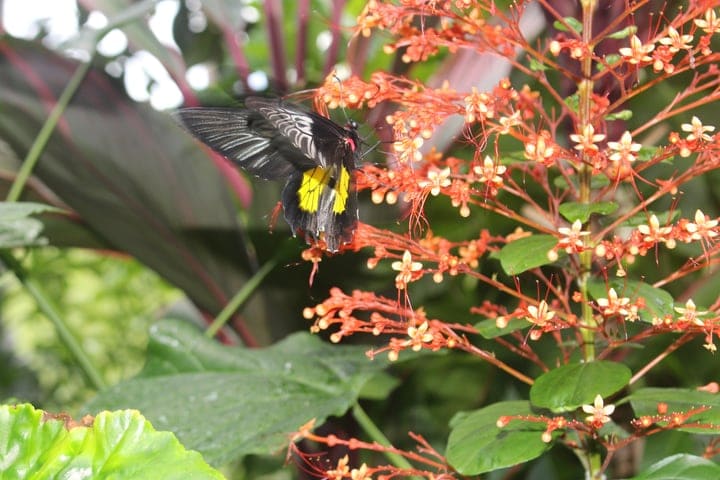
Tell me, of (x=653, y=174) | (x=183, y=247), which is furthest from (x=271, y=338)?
(x=653, y=174)

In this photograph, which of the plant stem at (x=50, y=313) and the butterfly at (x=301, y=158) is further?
the plant stem at (x=50, y=313)

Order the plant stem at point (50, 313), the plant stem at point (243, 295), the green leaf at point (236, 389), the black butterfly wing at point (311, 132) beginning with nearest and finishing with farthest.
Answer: the black butterfly wing at point (311, 132) < the green leaf at point (236, 389) < the plant stem at point (50, 313) < the plant stem at point (243, 295)

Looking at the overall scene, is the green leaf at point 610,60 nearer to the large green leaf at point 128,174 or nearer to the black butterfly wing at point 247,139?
the black butterfly wing at point 247,139

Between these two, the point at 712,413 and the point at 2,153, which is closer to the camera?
the point at 712,413

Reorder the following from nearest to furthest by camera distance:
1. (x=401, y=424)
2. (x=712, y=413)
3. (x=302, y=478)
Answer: (x=712, y=413), (x=302, y=478), (x=401, y=424)

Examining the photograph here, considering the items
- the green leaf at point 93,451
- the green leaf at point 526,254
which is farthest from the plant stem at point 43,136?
the green leaf at point 526,254

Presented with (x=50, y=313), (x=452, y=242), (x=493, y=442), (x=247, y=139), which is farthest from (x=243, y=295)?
(x=493, y=442)

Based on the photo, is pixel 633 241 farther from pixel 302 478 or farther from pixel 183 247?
pixel 183 247

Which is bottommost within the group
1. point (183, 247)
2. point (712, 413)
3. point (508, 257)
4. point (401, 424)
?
point (401, 424)

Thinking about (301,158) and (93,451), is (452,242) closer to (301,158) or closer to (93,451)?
(301,158)
